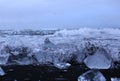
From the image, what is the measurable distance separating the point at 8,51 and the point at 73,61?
217 centimetres

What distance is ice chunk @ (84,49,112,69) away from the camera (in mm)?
8203

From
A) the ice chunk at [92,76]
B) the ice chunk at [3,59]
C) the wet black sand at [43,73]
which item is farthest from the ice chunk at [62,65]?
the ice chunk at [3,59]

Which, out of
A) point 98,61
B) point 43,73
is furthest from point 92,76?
point 43,73

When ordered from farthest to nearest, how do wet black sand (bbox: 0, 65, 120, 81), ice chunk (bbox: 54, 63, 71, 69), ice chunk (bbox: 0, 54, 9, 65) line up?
ice chunk (bbox: 0, 54, 9, 65), ice chunk (bbox: 54, 63, 71, 69), wet black sand (bbox: 0, 65, 120, 81)

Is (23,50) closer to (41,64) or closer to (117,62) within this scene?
(41,64)

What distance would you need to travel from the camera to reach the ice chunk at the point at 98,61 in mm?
8203

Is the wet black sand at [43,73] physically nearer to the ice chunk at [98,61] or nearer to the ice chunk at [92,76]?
the ice chunk at [98,61]

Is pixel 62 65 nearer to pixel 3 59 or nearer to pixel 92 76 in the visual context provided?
pixel 92 76

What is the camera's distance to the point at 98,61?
8258 mm

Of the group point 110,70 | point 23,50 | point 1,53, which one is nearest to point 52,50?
point 23,50

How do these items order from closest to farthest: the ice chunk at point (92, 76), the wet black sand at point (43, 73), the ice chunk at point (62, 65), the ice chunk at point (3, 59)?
the ice chunk at point (92, 76) → the wet black sand at point (43, 73) → the ice chunk at point (62, 65) → the ice chunk at point (3, 59)

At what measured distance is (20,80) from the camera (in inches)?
302

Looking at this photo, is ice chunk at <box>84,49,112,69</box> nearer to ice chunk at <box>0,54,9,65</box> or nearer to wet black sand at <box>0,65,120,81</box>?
wet black sand at <box>0,65,120,81</box>

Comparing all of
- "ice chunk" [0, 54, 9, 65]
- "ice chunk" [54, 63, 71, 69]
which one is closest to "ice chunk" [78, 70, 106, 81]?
"ice chunk" [54, 63, 71, 69]
